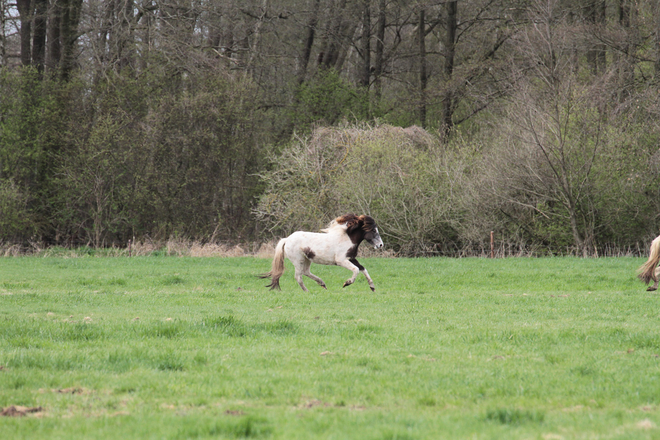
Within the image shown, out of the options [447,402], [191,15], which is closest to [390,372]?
[447,402]

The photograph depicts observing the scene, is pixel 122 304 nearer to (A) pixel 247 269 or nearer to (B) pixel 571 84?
Answer: (A) pixel 247 269

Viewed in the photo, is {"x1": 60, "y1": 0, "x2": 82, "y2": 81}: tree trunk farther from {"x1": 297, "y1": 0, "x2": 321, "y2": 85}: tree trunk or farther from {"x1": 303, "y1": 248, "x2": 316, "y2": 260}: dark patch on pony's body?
{"x1": 303, "y1": 248, "x2": 316, "y2": 260}: dark patch on pony's body

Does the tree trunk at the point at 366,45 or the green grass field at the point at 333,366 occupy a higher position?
the tree trunk at the point at 366,45

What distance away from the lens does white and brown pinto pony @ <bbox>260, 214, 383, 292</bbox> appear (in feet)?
51.0

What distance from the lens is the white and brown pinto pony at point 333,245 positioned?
51.0 feet

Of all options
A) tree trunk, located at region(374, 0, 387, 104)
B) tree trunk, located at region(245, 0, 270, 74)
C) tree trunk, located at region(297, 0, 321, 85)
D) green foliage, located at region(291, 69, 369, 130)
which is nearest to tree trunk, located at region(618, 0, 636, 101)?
tree trunk, located at region(374, 0, 387, 104)

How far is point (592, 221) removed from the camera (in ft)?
91.9

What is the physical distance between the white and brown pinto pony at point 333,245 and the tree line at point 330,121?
45.1ft

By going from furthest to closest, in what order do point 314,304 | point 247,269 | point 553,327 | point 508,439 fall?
1. point 247,269
2. point 314,304
3. point 553,327
4. point 508,439

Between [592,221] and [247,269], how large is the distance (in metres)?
14.5

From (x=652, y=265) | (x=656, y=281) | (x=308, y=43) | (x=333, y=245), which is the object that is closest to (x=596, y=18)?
(x=308, y=43)

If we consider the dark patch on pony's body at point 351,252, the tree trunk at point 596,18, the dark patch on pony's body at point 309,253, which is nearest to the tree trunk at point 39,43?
the dark patch on pony's body at point 309,253

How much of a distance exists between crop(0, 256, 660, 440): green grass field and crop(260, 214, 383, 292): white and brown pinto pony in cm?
94

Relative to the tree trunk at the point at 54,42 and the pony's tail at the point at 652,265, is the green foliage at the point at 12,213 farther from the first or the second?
the pony's tail at the point at 652,265
